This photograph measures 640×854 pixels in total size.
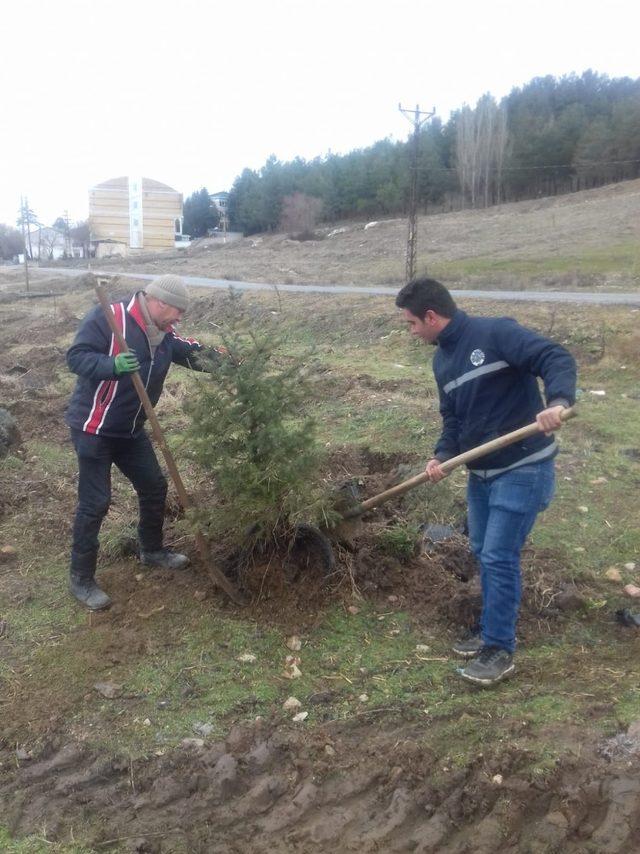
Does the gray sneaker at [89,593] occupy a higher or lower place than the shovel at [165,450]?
lower

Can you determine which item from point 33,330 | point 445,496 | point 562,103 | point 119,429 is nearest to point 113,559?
point 119,429

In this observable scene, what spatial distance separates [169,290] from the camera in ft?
13.2

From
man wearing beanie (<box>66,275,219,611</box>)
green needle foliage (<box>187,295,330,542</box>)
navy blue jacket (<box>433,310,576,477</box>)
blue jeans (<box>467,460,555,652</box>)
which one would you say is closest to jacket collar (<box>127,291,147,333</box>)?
man wearing beanie (<box>66,275,219,611</box>)

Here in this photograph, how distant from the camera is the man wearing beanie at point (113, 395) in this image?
4.01 m

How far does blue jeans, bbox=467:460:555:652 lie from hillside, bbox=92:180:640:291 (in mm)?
18043

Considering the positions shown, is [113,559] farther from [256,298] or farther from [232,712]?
[256,298]

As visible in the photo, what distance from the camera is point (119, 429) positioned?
420 cm

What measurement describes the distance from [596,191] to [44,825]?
61.3 metres

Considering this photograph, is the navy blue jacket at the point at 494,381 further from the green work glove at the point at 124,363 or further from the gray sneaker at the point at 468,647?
the green work glove at the point at 124,363

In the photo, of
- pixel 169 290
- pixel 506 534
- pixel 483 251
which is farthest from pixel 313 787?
pixel 483 251

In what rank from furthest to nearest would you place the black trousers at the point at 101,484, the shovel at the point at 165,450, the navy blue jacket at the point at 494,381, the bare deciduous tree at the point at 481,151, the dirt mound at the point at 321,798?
1. the bare deciduous tree at the point at 481,151
2. the black trousers at the point at 101,484
3. the shovel at the point at 165,450
4. the navy blue jacket at the point at 494,381
5. the dirt mound at the point at 321,798

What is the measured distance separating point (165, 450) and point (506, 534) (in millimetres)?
1993

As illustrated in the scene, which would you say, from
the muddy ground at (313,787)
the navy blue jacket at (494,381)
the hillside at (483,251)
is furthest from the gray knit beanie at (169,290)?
the hillside at (483,251)

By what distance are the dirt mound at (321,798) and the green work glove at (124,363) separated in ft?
6.08
